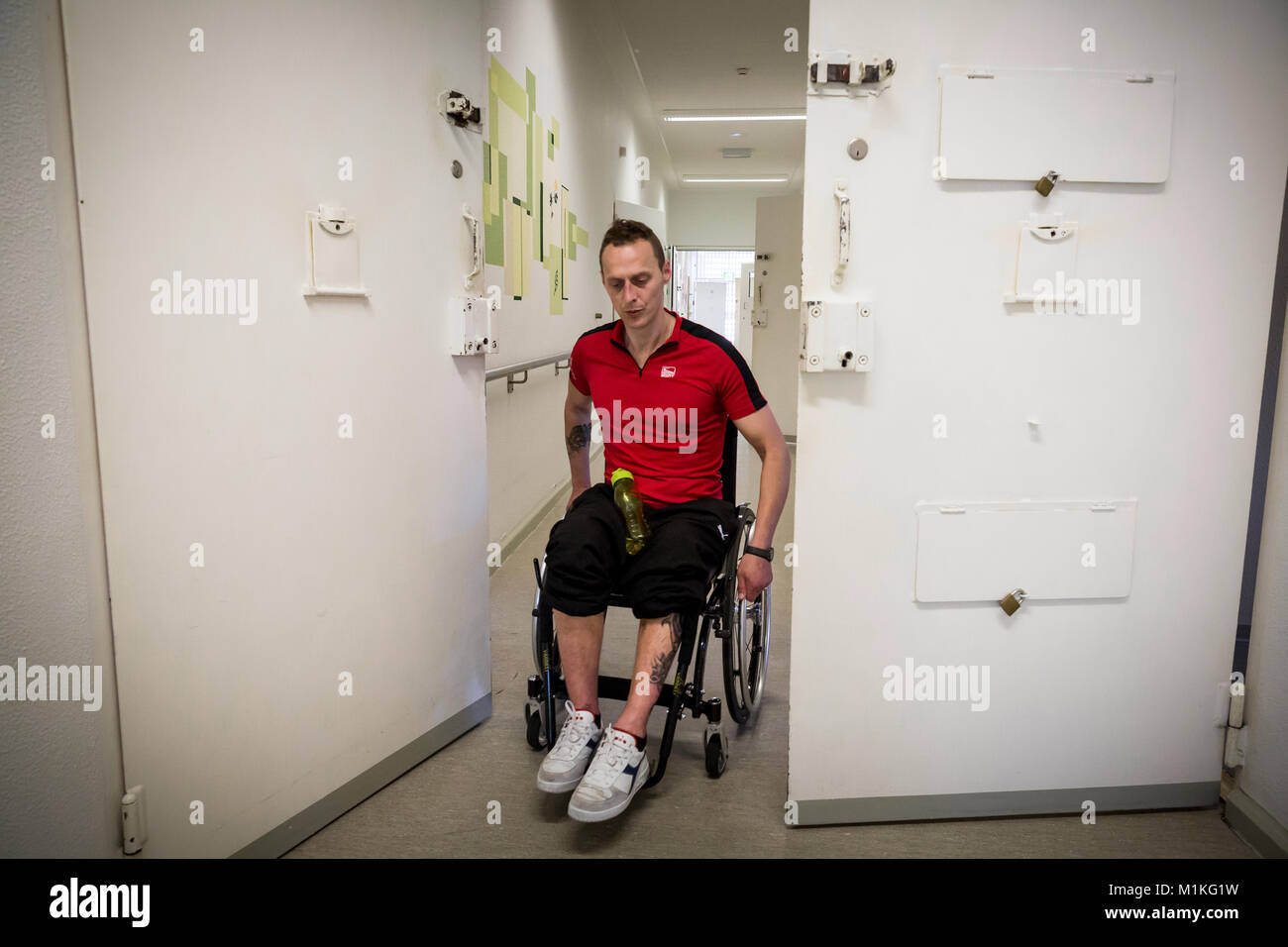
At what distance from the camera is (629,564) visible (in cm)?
190

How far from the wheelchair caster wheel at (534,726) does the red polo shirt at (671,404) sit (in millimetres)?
598

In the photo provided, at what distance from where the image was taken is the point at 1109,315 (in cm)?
173

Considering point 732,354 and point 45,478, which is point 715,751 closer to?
point 732,354

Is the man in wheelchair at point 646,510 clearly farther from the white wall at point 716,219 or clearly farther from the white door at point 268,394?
the white wall at point 716,219

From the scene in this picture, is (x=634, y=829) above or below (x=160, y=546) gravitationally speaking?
below

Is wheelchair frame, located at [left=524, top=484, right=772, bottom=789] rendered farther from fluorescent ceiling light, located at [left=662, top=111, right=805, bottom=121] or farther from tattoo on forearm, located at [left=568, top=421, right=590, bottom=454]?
fluorescent ceiling light, located at [left=662, top=111, right=805, bottom=121]

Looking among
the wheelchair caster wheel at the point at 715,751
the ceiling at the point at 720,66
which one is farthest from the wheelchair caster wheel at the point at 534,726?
the ceiling at the point at 720,66

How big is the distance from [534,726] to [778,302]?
5.48 metres

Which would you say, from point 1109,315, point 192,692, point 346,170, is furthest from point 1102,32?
point 192,692

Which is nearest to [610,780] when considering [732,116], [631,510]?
[631,510]

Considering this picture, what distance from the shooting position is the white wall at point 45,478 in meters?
1.22
